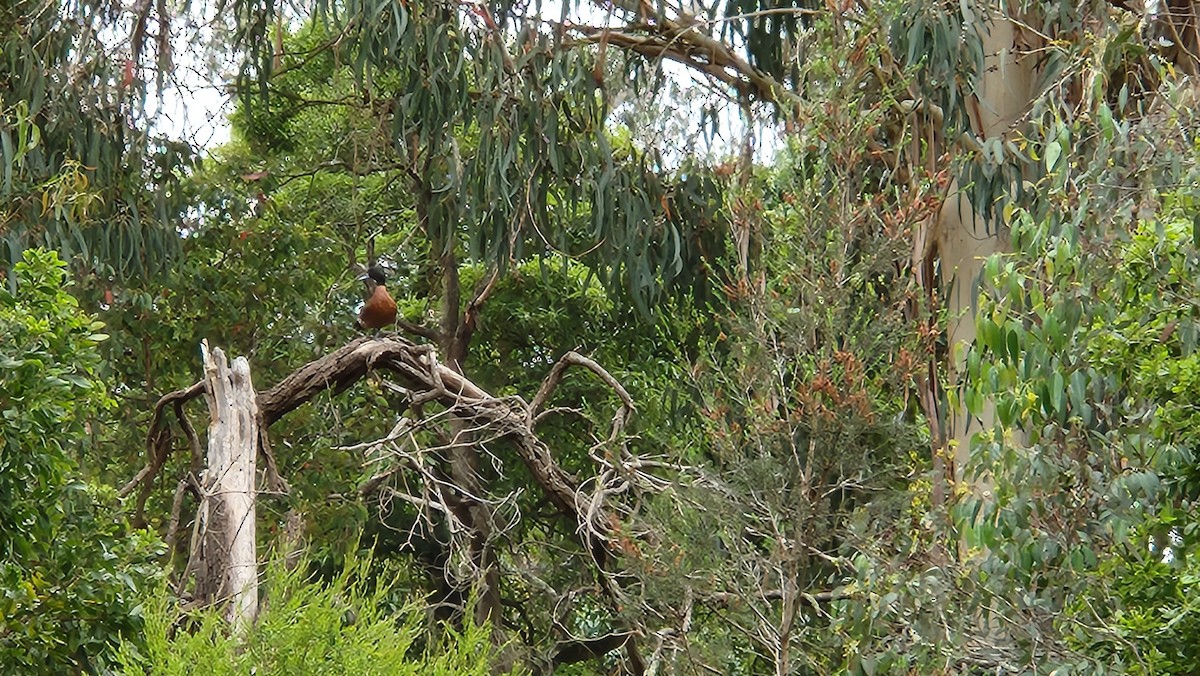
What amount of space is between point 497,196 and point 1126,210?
335 centimetres

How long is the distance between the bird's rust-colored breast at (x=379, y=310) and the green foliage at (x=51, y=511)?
2588 mm

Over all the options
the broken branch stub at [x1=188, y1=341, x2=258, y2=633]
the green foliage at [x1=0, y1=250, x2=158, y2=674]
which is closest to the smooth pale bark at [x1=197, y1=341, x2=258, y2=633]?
the broken branch stub at [x1=188, y1=341, x2=258, y2=633]

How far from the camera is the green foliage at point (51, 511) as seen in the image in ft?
11.7

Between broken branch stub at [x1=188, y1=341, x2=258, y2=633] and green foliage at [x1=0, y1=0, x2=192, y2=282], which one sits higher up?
green foliage at [x1=0, y1=0, x2=192, y2=282]

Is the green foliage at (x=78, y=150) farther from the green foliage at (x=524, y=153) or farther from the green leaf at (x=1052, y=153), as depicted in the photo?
the green leaf at (x=1052, y=153)

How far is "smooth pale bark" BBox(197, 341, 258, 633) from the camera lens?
5023 mm

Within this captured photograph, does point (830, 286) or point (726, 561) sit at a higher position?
point (830, 286)

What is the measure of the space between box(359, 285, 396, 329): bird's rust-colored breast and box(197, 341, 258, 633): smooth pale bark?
1.39m

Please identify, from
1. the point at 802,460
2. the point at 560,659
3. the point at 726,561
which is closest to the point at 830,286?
the point at 802,460

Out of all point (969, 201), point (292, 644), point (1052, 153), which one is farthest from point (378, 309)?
point (1052, 153)

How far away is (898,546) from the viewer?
17.6 ft

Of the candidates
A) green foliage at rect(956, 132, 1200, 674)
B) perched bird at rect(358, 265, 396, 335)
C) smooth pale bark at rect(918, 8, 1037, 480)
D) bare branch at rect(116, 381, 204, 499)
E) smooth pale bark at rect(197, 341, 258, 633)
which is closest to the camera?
green foliage at rect(956, 132, 1200, 674)

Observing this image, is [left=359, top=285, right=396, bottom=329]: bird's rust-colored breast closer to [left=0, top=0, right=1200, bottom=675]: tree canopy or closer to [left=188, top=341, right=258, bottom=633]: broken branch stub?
[left=0, top=0, right=1200, bottom=675]: tree canopy

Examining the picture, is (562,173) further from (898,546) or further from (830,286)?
(898,546)
